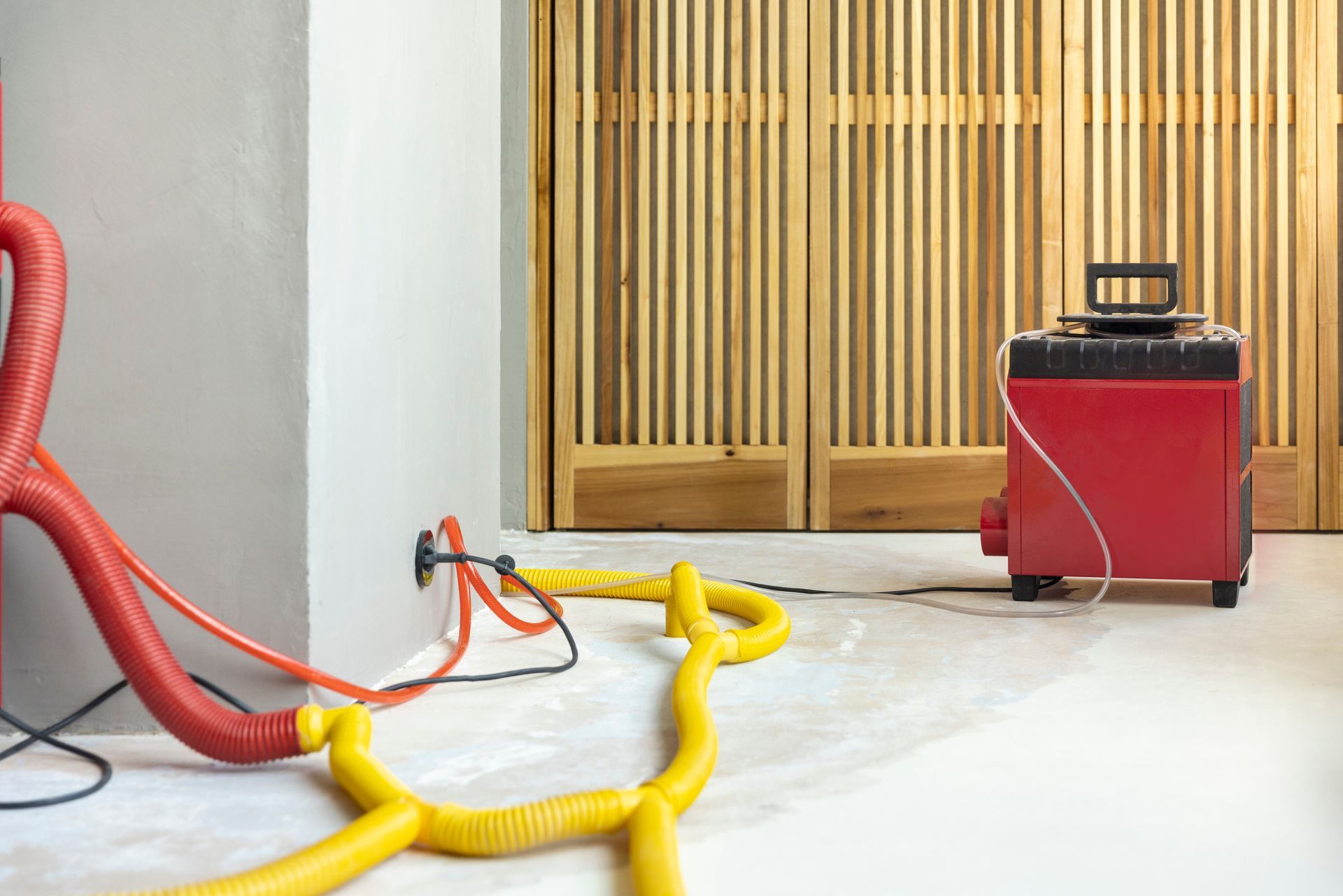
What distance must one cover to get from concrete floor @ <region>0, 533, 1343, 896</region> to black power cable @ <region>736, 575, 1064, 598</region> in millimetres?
279

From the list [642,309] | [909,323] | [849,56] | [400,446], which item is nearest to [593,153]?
[642,309]

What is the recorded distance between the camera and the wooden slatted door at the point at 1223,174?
11.4 feet

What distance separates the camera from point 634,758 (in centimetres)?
146

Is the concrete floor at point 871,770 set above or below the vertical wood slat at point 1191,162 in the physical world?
below

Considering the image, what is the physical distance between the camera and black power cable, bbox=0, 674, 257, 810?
1335 millimetres

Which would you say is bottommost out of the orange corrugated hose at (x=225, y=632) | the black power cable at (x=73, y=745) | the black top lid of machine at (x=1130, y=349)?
the black power cable at (x=73, y=745)

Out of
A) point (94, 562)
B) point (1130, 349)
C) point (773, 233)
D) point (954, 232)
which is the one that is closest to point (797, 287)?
point (773, 233)

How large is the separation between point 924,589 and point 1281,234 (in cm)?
176

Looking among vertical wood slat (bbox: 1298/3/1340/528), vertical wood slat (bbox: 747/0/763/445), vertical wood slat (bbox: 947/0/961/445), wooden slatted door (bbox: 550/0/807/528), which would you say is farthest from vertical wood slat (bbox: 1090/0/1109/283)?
vertical wood slat (bbox: 747/0/763/445)

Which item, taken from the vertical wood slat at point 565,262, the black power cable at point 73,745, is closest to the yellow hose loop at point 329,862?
the black power cable at point 73,745

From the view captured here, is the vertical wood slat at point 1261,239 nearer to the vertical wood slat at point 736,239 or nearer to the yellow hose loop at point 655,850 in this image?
the vertical wood slat at point 736,239

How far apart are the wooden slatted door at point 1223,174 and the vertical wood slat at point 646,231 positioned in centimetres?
123

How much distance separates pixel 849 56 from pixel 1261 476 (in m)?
1.72

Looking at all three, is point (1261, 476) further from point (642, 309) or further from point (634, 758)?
point (634, 758)
